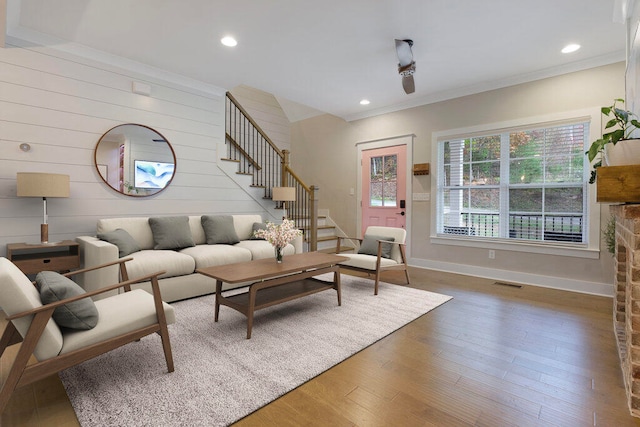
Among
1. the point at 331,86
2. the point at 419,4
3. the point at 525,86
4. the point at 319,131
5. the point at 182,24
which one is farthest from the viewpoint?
the point at 319,131

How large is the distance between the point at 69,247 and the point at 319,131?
197 inches

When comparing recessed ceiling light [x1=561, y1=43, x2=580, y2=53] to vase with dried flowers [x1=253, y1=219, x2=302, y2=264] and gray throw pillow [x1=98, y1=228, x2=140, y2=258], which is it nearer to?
vase with dried flowers [x1=253, y1=219, x2=302, y2=264]

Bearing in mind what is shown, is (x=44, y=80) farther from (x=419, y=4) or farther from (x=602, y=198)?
(x=602, y=198)

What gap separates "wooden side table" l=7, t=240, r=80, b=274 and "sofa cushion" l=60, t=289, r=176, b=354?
1.42m

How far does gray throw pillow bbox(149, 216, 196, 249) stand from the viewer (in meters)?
3.91

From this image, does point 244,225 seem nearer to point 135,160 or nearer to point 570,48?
point 135,160

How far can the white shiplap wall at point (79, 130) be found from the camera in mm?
3346

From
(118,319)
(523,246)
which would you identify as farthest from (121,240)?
(523,246)

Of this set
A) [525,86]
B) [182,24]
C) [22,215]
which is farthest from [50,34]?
[525,86]

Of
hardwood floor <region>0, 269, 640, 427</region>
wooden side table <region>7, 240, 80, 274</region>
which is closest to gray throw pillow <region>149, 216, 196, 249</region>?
wooden side table <region>7, 240, 80, 274</region>

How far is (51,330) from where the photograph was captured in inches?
64.8

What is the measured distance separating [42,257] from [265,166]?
139 inches

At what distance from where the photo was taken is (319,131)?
7.05 meters

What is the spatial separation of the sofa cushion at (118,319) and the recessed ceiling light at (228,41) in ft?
9.05
